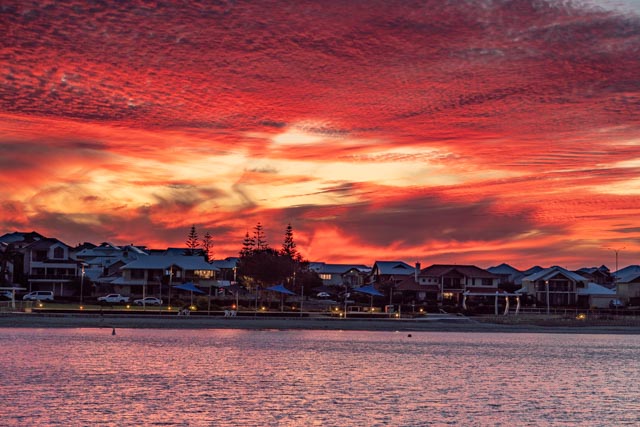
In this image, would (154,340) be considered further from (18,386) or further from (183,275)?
(183,275)

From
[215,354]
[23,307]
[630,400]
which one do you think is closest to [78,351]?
[215,354]

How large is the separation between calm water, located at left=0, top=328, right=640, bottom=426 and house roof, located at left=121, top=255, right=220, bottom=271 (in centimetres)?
3286

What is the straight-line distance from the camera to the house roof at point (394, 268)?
14950 centimetres

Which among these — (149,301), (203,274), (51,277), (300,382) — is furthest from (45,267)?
(300,382)

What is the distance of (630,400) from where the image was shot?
4141 centimetres

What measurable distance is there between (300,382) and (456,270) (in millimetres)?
80594

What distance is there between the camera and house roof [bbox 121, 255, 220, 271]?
110 meters

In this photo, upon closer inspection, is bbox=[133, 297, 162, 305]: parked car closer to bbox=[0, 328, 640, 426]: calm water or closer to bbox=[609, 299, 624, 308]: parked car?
bbox=[0, 328, 640, 426]: calm water

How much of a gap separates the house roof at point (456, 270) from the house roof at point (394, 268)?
23.2 m

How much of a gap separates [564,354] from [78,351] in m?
40.2

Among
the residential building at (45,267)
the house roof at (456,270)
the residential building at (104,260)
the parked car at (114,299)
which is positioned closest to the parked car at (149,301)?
the parked car at (114,299)

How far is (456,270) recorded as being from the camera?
12244 cm

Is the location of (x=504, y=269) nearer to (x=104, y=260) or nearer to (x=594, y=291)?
(x=594, y=291)

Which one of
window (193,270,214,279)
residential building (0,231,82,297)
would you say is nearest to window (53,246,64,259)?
residential building (0,231,82,297)
